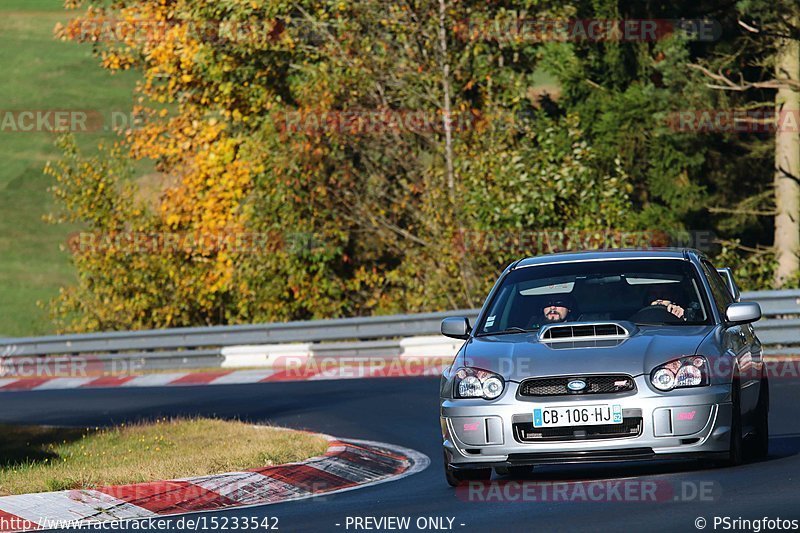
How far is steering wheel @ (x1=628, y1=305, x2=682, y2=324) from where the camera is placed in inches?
401

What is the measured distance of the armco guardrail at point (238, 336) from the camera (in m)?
23.5

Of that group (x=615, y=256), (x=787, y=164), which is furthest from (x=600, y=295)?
Result: (x=787, y=164)

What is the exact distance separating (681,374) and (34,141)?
231ft

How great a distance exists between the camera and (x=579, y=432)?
9.27 m

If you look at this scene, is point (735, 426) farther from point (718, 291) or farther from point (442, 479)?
point (442, 479)

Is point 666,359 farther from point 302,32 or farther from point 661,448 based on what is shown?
point 302,32

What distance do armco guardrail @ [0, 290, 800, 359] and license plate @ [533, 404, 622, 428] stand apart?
1133 centimetres

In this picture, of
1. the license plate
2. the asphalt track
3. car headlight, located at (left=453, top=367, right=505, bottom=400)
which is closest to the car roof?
the asphalt track

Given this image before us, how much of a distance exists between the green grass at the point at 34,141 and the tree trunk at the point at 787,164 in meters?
23.7

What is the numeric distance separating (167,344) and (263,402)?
7.31 metres

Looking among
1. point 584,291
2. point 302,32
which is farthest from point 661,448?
point 302,32

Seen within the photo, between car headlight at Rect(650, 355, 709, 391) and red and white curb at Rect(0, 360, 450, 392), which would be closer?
car headlight at Rect(650, 355, 709, 391)

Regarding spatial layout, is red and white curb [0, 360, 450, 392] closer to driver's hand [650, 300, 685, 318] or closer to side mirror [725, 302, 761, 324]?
driver's hand [650, 300, 685, 318]

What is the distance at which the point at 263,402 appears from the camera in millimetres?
19406
